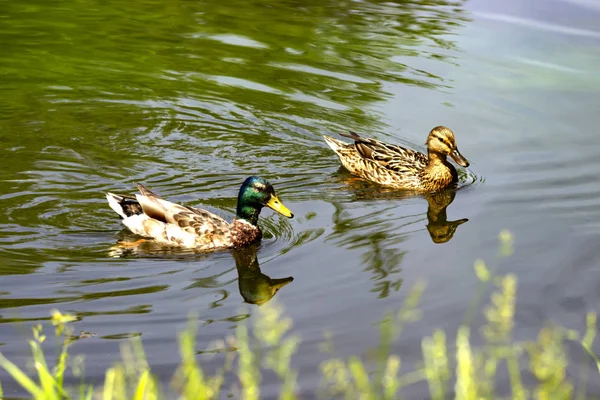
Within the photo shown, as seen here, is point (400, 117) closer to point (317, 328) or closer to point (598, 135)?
point (598, 135)

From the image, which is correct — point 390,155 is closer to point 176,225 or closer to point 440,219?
point 440,219

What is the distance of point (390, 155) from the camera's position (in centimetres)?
1053

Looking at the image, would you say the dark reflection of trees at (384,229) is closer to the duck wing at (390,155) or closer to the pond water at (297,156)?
the pond water at (297,156)

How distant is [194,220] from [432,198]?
279cm

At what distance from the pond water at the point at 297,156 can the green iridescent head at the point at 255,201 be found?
24cm

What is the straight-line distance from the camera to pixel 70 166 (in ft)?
32.5

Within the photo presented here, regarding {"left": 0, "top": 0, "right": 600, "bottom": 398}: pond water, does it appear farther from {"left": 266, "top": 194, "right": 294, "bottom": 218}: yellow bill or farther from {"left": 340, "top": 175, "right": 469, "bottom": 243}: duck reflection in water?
{"left": 266, "top": 194, "right": 294, "bottom": 218}: yellow bill

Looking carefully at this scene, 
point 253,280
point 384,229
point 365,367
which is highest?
point 365,367

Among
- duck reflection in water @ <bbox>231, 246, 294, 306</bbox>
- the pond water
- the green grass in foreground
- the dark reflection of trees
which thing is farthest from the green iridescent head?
the green grass in foreground

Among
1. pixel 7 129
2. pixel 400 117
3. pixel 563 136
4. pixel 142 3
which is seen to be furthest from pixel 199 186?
pixel 142 3

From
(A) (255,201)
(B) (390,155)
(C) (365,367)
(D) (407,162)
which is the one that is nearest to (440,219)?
(D) (407,162)

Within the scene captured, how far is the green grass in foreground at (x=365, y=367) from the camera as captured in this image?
3.35 meters

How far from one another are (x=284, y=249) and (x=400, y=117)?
4182 millimetres

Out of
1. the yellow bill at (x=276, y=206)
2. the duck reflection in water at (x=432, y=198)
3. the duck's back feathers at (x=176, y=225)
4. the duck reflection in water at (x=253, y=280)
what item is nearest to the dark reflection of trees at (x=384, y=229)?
the duck reflection in water at (x=432, y=198)
